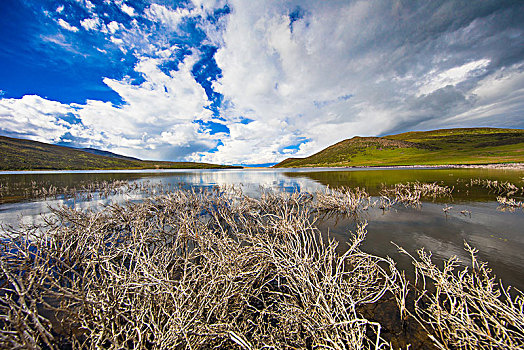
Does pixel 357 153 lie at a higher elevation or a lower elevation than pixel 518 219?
higher

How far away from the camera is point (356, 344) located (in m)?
2.77

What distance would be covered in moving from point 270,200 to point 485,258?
11.5 meters

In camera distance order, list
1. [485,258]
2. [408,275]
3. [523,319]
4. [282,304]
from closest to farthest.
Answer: [523,319], [282,304], [408,275], [485,258]

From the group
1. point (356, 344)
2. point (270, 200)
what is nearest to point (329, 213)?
point (270, 200)

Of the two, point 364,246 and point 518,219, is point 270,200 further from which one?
point 518,219

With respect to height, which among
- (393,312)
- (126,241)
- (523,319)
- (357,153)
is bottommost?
(393,312)

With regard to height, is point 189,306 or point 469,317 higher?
point 189,306

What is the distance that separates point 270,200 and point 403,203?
37.9 ft

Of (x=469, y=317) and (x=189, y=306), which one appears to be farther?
(x=469, y=317)

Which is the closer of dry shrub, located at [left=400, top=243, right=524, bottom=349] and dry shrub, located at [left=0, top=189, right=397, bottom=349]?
dry shrub, located at [left=0, top=189, right=397, bottom=349]

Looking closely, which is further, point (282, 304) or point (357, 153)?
point (357, 153)

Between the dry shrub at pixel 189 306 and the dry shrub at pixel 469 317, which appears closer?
the dry shrub at pixel 189 306

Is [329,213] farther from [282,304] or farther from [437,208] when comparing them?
[282,304]

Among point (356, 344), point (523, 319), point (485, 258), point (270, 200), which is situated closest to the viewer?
point (356, 344)
